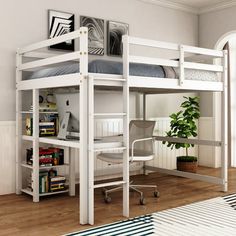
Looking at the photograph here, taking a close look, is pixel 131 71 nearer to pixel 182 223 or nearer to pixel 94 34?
pixel 182 223

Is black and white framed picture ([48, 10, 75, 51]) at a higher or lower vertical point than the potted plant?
higher

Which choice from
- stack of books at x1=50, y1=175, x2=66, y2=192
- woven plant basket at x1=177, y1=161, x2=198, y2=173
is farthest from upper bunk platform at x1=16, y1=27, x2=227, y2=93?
woven plant basket at x1=177, y1=161, x2=198, y2=173

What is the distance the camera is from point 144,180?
15.7ft

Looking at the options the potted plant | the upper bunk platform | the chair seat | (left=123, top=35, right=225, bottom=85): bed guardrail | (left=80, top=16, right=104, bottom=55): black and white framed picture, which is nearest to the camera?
the upper bunk platform

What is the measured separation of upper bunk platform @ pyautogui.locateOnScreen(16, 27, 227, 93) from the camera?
3.02 meters

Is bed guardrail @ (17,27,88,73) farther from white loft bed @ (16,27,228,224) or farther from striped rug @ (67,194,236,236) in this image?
striped rug @ (67,194,236,236)

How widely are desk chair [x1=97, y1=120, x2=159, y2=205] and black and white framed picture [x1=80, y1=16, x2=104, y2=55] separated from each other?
1053 millimetres

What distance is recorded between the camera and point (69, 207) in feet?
11.4

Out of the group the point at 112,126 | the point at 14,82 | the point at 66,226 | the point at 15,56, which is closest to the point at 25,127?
the point at 14,82

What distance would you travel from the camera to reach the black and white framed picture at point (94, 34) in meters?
4.59

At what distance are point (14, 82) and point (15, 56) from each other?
0.29 meters

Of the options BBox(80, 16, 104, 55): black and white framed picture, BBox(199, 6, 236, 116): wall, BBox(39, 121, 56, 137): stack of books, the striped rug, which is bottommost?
the striped rug

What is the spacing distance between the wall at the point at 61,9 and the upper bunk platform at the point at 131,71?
0.51 ft

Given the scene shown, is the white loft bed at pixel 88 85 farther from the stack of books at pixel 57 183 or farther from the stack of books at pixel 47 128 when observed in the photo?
the stack of books at pixel 57 183
